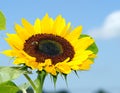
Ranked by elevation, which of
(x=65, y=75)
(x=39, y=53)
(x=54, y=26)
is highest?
(x=54, y=26)

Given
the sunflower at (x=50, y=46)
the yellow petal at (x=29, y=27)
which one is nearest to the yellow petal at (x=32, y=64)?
the sunflower at (x=50, y=46)

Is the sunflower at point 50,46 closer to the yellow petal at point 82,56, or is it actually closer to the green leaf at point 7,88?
the yellow petal at point 82,56

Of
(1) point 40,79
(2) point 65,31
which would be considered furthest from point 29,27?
(1) point 40,79

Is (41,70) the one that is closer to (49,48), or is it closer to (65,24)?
(49,48)

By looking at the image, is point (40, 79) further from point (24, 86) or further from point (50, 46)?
point (24, 86)

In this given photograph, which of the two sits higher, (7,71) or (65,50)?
(65,50)

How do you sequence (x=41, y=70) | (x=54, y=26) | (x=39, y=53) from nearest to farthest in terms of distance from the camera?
(x=41, y=70) < (x=39, y=53) < (x=54, y=26)

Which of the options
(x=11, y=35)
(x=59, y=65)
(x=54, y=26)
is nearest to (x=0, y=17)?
(x=11, y=35)

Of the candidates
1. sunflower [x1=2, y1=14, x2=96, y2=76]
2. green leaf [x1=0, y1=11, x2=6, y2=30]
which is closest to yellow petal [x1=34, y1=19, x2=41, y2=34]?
sunflower [x1=2, y1=14, x2=96, y2=76]

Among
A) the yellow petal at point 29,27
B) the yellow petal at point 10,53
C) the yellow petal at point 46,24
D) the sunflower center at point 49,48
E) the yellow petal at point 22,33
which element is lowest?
the yellow petal at point 10,53
